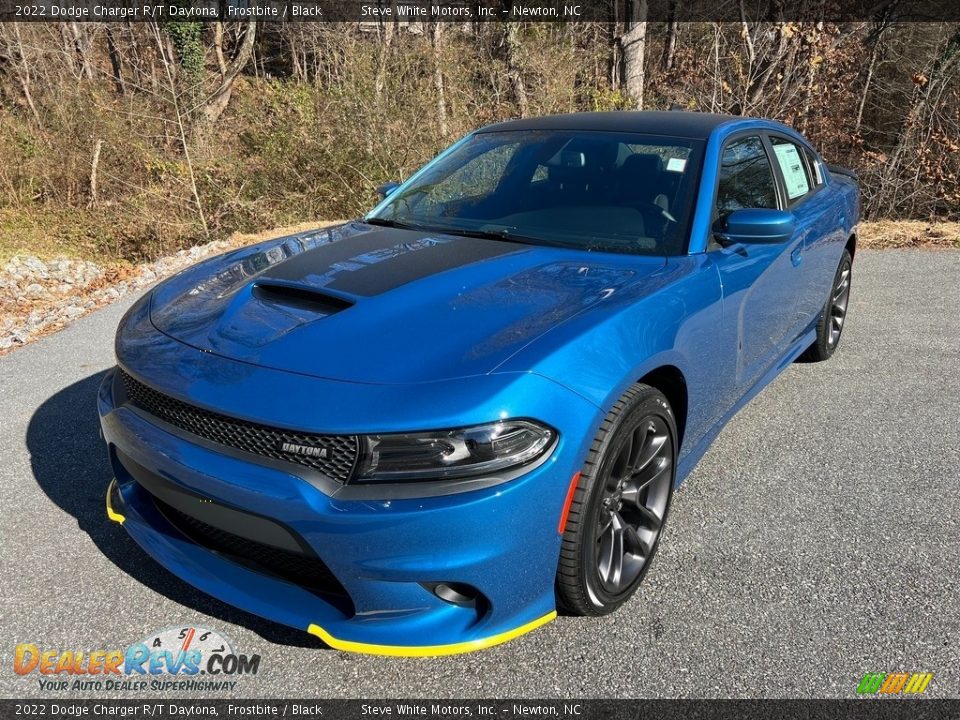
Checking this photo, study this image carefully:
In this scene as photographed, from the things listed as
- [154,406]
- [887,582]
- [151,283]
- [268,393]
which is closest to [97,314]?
[151,283]

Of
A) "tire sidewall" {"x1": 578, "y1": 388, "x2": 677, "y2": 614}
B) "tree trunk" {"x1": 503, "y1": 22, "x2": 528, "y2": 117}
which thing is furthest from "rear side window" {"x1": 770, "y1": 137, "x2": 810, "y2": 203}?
"tree trunk" {"x1": 503, "y1": 22, "x2": 528, "y2": 117}

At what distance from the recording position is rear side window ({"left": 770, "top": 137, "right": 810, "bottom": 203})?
3975mm

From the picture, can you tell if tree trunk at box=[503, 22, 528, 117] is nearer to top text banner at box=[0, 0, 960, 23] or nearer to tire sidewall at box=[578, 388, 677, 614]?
top text banner at box=[0, 0, 960, 23]

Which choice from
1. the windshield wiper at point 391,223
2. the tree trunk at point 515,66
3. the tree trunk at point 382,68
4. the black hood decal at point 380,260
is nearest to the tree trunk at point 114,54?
the tree trunk at point 382,68

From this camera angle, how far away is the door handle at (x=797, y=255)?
366cm

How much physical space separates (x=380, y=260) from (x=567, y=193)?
3.19ft

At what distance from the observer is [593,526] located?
2.15m

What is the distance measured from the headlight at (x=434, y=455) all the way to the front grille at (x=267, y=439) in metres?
0.05

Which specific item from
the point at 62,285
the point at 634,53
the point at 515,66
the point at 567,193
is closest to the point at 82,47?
the point at 515,66

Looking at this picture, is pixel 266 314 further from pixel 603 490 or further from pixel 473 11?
pixel 473 11

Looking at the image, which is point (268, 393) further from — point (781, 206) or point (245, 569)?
point (781, 206)

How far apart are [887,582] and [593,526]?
1.24 metres

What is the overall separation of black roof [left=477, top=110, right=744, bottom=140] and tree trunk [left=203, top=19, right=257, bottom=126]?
9.99 metres

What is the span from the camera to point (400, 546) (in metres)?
1.86
